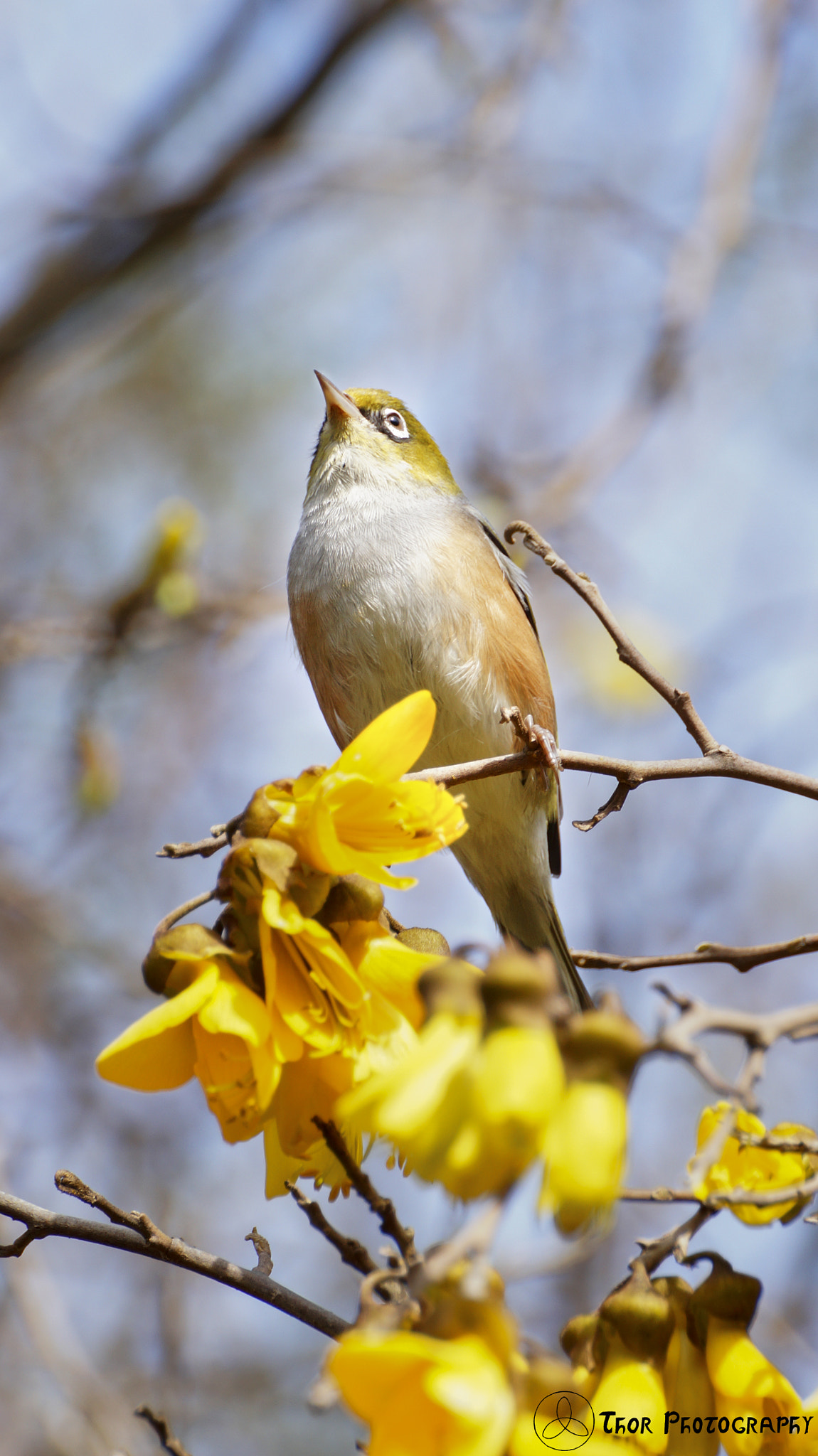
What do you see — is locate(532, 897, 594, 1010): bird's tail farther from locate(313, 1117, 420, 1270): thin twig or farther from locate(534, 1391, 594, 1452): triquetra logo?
locate(534, 1391, 594, 1452): triquetra logo

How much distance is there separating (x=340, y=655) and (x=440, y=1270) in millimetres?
3512

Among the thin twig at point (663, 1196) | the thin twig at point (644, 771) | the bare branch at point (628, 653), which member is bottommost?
the thin twig at point (663, 1196)

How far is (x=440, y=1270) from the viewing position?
3.51 ft

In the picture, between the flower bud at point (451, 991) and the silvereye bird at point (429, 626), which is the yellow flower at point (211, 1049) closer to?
the flower bud at point (451, 991)

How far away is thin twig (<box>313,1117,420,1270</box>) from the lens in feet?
5.74

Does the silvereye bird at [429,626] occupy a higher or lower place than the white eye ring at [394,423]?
lower

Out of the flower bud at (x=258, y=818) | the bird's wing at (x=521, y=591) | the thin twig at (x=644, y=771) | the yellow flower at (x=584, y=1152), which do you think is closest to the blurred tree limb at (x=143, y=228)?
the bird's wing at (x=521, y=591)

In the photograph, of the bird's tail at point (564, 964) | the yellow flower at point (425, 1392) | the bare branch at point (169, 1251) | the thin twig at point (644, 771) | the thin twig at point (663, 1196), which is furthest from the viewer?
the bird's tail at point (564, 964)

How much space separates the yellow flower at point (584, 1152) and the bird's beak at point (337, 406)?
4121 millimetres

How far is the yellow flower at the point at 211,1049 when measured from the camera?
64.0 inches

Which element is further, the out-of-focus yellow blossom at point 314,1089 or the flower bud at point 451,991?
the out-of-focus yellow blossom at point 314,1089

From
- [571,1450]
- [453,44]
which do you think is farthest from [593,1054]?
[453,44]

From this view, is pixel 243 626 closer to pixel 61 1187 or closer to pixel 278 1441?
pixel 61 1187

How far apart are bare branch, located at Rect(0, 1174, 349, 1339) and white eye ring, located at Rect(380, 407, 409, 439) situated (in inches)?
154
